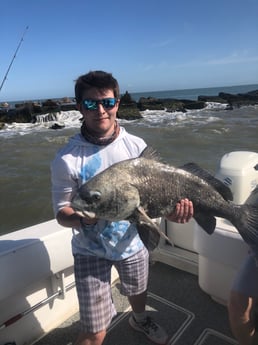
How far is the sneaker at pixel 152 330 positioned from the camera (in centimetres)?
331

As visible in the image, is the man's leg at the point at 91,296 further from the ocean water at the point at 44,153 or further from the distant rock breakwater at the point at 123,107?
the distant rock breakwater at the point at 123,107

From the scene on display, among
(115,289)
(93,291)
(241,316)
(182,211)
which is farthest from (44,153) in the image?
(182,211)

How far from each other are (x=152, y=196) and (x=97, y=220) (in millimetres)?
443

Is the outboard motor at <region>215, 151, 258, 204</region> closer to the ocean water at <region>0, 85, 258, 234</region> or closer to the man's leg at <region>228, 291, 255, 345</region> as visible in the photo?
the ocean water at <region>0, 85, 258, 234</region>

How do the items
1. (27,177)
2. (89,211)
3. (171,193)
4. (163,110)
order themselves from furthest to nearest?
(163,110)
(27,177)
(171,193)
(89,211)

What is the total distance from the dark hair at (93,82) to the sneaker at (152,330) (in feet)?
7.34

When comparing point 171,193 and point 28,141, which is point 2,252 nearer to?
point 171,193

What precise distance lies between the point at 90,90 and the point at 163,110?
4242cm

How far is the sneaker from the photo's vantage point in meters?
3.31

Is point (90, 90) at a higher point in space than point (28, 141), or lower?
higher

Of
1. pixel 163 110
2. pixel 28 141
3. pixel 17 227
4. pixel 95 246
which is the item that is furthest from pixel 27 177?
pixel 163 110

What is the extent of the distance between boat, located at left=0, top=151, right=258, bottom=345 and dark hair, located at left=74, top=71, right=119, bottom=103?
1.44 metres

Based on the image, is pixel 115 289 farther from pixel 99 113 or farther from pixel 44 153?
pixel 44 153

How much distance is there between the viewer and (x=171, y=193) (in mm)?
2314
